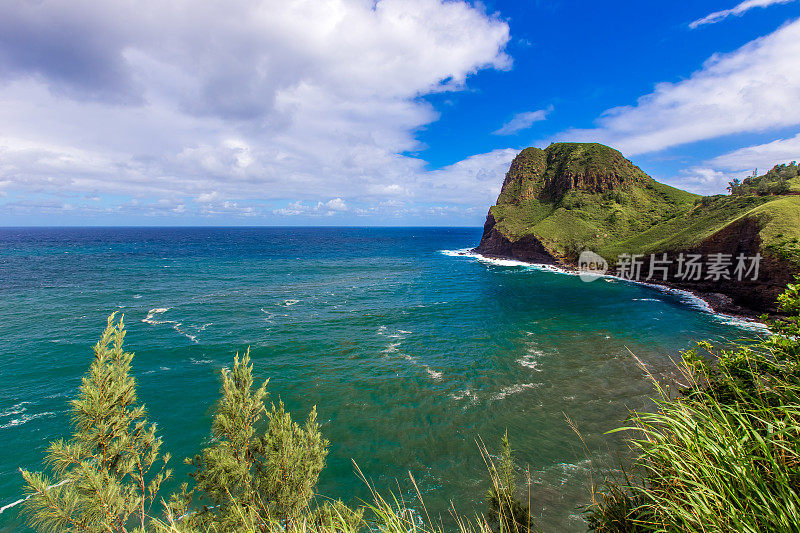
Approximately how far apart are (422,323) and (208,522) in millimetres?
38729

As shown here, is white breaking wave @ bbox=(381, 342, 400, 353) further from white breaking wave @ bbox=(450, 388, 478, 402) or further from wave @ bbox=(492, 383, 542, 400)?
wave @ bbox=(492, 383, 542, 400)

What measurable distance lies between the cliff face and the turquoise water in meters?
10.2

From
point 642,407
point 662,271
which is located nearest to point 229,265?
point 642,407

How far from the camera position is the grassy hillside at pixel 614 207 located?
6944 centimetres

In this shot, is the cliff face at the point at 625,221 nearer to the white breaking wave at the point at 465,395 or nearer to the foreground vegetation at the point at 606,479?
the white breaking wave at the point at 465,395

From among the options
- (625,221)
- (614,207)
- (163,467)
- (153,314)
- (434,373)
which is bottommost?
(434,373)

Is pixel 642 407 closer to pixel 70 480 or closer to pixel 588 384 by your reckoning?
pixel 588 384

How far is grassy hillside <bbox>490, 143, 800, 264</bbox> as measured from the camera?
228 feet

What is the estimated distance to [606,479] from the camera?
638 centimetres

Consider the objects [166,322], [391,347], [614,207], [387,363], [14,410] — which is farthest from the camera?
[614,207]

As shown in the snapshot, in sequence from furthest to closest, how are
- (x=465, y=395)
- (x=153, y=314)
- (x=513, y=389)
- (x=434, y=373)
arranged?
1. (x=153, y=314)
2. (x=434, y=373)
3. (x=513, y=389)
4. (x=465, y=395)

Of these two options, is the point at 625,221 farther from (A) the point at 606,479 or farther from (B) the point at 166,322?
(B) the point at 166,322

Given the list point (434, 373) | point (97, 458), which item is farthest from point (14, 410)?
point (434, 373)

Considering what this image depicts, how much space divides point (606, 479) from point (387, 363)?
106ft
